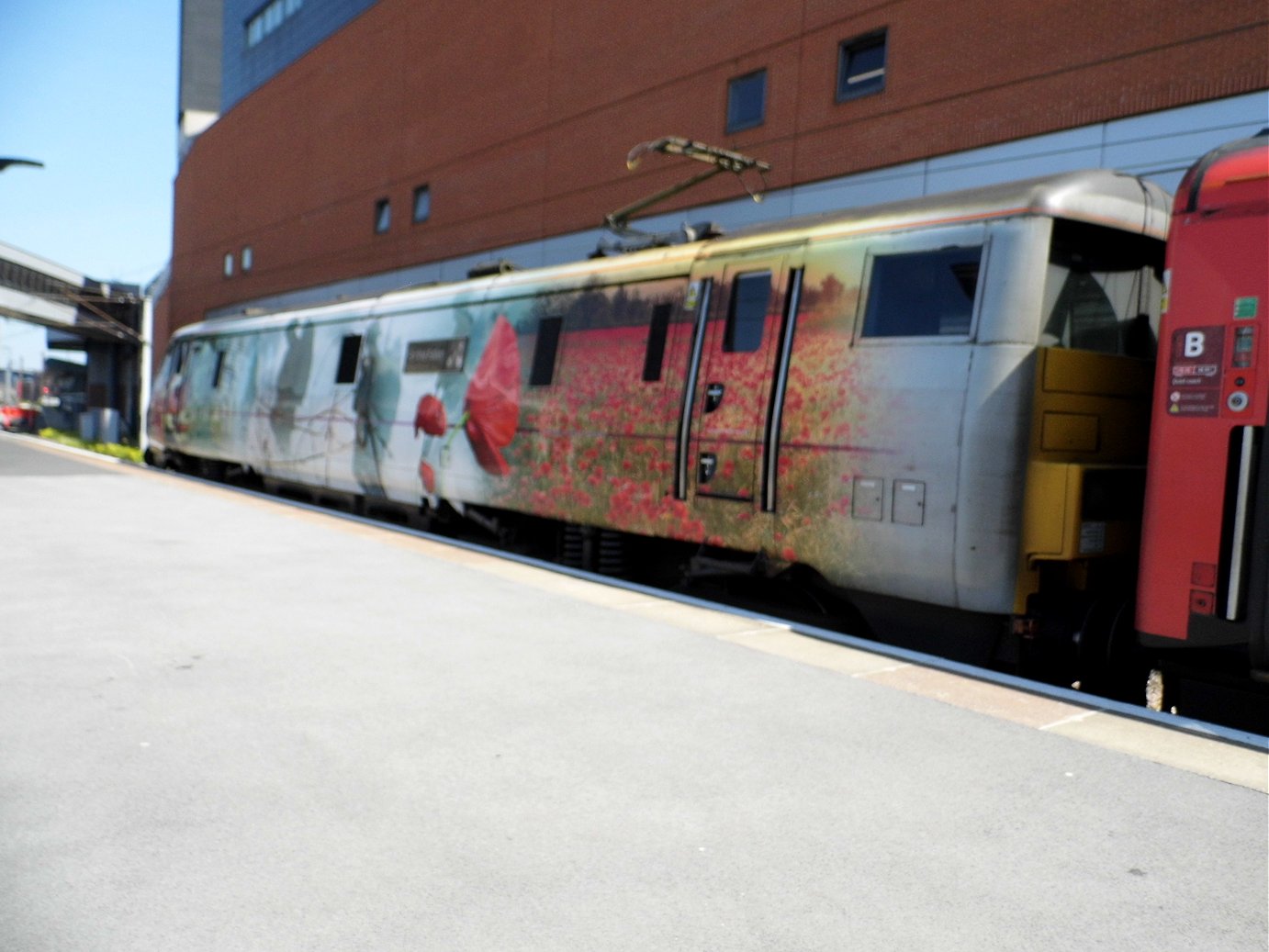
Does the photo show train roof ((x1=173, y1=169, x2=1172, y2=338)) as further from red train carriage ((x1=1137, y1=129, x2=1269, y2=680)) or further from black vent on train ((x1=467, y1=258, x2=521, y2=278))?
black vent on train ((x1=467, y1=258, x2=521, y2=278))

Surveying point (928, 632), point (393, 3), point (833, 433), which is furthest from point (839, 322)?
point (393, 3)

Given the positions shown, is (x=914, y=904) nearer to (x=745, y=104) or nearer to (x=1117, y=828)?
(x=1117, y=828)

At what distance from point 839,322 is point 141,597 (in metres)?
4.87

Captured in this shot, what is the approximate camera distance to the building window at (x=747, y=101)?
57.2ft

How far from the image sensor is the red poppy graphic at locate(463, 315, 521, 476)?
33.1 ft

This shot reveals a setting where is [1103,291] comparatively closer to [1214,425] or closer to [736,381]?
[1214,425]

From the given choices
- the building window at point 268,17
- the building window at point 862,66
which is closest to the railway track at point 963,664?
the building window at point 862,66

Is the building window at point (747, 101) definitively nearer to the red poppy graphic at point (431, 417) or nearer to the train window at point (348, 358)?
the train window at point (348, 358)

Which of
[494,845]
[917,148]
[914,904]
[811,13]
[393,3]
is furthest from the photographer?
[393,3]

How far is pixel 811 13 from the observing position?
16344 millimetres

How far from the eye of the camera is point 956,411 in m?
6.05

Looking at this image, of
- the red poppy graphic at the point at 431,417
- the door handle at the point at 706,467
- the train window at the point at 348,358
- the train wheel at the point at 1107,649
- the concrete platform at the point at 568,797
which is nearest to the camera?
the concrete platform at the point at 568,797

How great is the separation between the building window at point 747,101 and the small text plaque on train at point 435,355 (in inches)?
329

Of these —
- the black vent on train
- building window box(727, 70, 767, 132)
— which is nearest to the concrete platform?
the black vent on train
